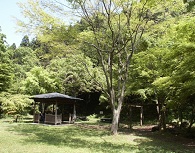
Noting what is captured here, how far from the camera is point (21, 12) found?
1251 cm

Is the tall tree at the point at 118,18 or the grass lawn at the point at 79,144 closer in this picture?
the grass lawn at the point at 79,144

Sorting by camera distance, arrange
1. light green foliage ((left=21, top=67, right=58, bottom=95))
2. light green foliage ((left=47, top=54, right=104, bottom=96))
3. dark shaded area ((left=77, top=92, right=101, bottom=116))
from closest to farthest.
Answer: light green foliage ((left=47, top=54, right=104, bottom=96)), light green foliage ((left=21, top=67, right=58, bottom=95)), dark shaded area ((left=77, top=92, right=101, bottom=116))

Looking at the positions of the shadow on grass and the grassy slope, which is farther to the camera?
the shadow on grass

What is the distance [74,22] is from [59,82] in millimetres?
14853

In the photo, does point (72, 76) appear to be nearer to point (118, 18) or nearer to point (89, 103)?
point (89, 103)

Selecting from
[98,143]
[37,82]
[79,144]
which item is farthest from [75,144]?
[37,82]

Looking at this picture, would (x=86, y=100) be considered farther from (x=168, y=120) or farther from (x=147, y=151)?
(x=147, y=151)

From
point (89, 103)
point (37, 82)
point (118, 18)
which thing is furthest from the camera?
point (89, 103)

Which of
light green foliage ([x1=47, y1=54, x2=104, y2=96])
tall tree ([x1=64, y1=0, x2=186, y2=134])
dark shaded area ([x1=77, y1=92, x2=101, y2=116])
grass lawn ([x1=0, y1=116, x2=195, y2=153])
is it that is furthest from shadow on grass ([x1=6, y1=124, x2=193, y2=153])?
dark shaded area ([x1=77, y1=92, x2=101, y2=116])

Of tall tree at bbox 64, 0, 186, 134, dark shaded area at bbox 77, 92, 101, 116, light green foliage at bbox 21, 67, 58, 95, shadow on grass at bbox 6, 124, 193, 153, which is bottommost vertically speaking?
shadow on grass at bbox 6, 124, 193, 153

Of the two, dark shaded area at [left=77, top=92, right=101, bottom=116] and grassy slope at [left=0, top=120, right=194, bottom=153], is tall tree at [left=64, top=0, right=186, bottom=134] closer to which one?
grassy slope at [left=0, top=120, right=194, bottom=153]

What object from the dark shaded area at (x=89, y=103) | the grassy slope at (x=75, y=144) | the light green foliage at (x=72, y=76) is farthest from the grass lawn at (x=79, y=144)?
the dark shaded area at (x=89, y=103)

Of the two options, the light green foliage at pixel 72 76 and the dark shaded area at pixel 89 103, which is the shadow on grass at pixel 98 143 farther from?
the dark shaded area at pixel 89 103

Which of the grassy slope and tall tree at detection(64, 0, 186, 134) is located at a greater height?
tall tree at detection(64, 0, 186, 134)
